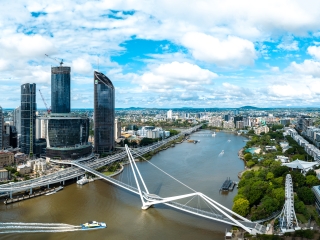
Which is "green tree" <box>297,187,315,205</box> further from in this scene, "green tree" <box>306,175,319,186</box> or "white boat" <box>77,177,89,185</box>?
"white boat" <box>77,177,89,185</box>

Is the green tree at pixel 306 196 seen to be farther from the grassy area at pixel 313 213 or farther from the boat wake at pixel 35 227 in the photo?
the boat wake at pixel 35 227

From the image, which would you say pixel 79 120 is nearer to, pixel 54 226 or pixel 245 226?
pixel 54 226

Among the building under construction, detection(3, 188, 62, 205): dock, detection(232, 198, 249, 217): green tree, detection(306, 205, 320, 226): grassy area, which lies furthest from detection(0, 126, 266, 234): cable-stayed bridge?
the building under construction

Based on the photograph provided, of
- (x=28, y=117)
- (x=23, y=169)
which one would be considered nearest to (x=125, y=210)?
(x=23, y=169)

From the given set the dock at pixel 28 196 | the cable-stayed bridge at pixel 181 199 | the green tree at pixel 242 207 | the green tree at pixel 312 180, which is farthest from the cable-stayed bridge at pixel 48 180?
the green tree at pixel 312 180

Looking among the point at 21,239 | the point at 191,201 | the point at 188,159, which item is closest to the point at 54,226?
the point at 21,239

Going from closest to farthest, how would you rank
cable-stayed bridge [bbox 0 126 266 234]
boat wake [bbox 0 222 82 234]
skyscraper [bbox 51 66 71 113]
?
cable-stayed bridge [bbox 0 126 266 234] → boat wake [bbox 0 222 82 234] → skyscraper [bbox 51 66 71 113]
